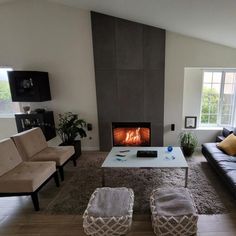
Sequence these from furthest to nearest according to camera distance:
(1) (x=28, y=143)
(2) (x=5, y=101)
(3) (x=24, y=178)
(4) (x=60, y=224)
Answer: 1. (2) (x=5, y=101)
2. (1) (x=28, y=143)
3. (3) (x=24, y=178)
4. (4) (x=60, y=224)

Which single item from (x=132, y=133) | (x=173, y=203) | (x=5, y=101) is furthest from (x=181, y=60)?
(x=5, y=101)

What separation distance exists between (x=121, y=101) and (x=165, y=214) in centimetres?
270

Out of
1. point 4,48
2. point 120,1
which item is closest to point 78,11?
point 120,1

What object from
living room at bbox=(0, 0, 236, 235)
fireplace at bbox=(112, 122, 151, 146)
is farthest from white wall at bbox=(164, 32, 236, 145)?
fireplace at bbox=(112, 122, 151, 146)

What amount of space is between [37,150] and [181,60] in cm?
341

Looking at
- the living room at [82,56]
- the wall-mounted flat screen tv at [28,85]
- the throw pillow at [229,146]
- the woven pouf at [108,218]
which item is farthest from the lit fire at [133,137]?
the woven pouf at [108,218]

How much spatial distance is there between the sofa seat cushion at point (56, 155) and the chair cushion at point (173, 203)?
5.29 ft

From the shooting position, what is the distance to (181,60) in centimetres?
387

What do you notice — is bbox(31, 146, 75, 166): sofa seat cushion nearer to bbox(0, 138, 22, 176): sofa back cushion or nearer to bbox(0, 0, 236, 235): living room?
bbox(0, 138, 22, 176): sofa back cushion

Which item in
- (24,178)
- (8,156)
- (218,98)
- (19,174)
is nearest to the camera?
(24,178)

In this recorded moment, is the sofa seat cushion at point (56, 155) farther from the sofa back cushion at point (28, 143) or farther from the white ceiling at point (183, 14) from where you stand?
the white ceiling at point (183, 14)

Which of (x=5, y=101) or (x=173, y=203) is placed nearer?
(x=173, y=203)

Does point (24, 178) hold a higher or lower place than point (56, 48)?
lower

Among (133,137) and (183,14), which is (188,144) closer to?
(133,137)
